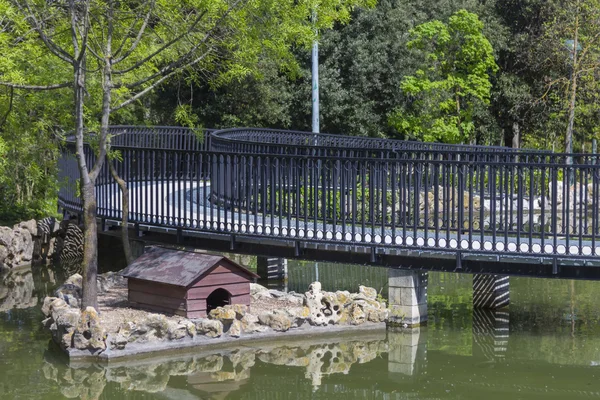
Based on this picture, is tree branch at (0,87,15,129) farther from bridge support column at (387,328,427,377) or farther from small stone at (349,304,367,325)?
bridge support column at (387,328,427,377)

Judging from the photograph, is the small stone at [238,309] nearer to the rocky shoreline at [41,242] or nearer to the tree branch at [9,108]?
the tree branch at [9,108]

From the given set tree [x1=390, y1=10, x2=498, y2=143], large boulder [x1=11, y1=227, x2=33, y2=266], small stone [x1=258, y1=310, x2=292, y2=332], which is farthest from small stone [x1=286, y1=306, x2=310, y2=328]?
tree [x1=390, y1=10, x2=498, y2=143]

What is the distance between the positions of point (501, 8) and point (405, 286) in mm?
25014

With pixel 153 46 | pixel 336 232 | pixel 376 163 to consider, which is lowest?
pixel 336 232

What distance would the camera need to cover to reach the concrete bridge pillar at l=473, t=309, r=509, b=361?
13.7 metres

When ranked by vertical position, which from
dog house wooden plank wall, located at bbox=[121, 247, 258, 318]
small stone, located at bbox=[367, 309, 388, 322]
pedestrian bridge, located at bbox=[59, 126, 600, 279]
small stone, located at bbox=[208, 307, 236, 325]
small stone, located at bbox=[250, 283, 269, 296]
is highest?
pedestrian bridge, located at bbox=[59, 126, 600, 279]

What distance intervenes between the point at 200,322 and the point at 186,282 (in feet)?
2.09

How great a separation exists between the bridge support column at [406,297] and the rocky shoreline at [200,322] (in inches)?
7.7

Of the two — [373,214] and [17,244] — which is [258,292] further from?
[17,244]

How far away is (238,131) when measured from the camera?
23328mm

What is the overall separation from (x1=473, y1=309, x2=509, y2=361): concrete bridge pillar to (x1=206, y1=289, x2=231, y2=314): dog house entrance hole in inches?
144

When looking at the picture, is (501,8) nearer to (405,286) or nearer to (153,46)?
(153,46)

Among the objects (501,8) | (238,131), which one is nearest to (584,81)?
(501,8)

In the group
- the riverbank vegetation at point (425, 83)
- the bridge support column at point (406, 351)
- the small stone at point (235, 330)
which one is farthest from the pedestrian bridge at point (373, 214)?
the riverbank vegetation at point (425, 83)
